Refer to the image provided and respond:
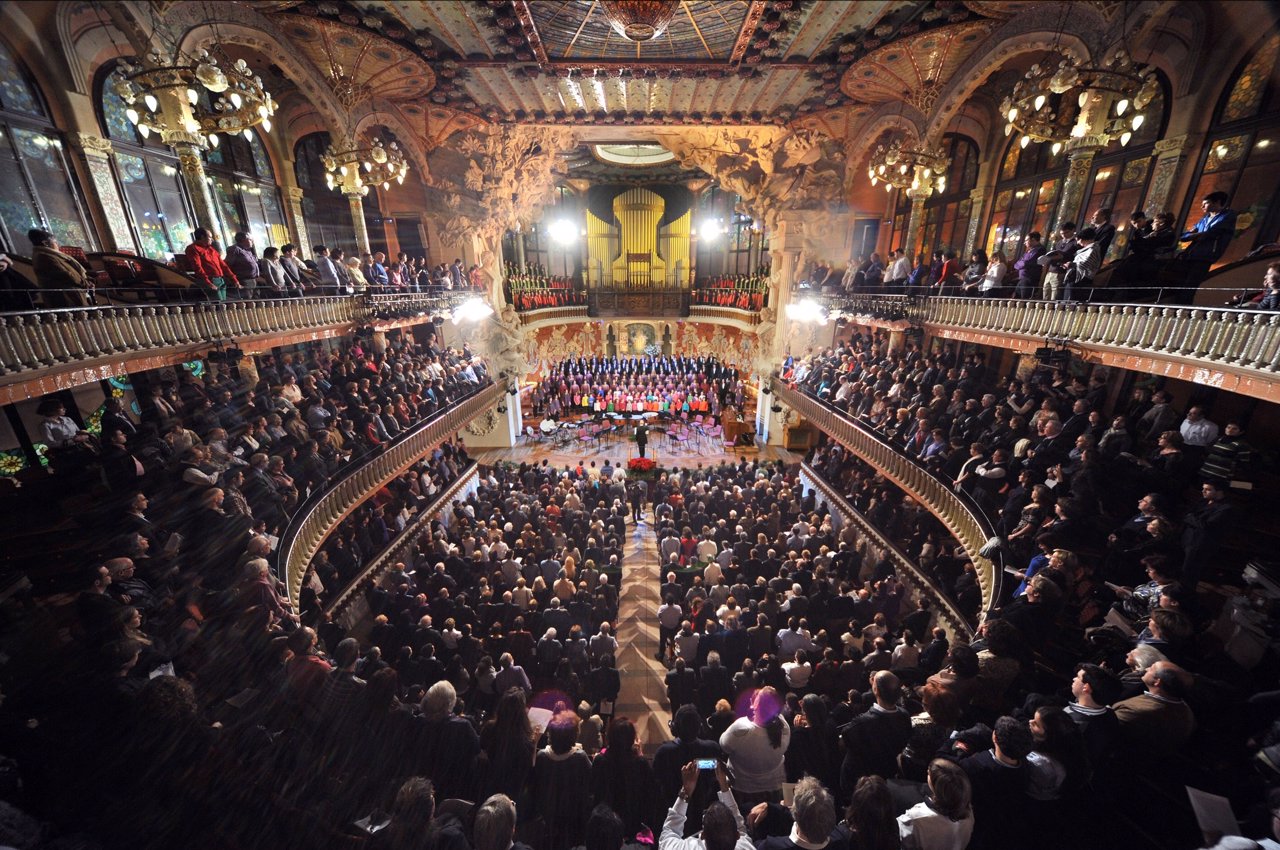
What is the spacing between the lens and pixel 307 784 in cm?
340

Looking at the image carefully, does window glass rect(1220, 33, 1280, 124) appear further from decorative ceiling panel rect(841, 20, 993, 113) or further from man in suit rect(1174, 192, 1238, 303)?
decorative ceiling panel rect(841, 20, 993, 113)

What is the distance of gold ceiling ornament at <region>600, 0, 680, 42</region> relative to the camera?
21.4 ft

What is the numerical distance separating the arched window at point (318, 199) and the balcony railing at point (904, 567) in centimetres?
1542

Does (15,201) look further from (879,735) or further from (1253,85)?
(1253,85)

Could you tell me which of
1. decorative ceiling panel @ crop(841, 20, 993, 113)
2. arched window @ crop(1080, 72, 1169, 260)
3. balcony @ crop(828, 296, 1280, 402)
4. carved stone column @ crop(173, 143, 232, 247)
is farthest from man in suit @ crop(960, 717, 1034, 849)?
decorative ceiling panel @ crop(841, 20, 993, 113)

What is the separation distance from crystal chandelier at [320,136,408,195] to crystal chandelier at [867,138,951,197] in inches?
427

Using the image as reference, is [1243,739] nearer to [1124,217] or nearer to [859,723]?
[859,723]

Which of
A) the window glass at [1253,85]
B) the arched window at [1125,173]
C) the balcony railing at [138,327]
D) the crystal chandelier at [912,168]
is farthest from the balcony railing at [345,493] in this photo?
the window glass at [1253,85]

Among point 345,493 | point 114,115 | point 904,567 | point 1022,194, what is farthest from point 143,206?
point 1022,194

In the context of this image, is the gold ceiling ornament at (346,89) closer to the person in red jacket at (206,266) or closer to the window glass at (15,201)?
the window glass at (15,201)

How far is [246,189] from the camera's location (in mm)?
11828

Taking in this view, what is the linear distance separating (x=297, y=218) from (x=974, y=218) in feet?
62.1

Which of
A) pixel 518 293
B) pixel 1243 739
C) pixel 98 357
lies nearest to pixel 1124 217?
pixel 1243 739

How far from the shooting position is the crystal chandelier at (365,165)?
972 cm
